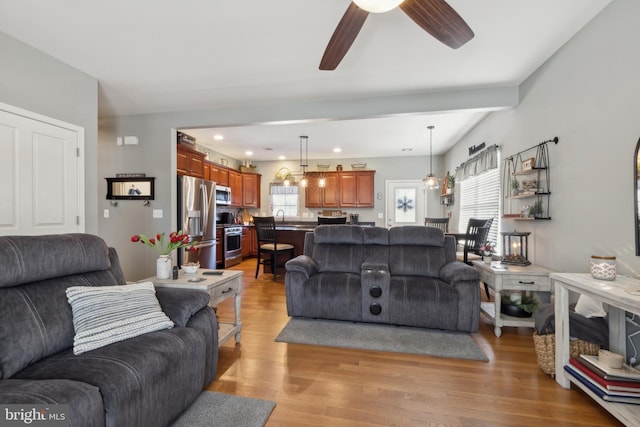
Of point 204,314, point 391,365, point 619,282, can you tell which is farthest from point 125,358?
point 619,282

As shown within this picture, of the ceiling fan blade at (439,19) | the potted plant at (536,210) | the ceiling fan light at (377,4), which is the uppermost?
the ceiling fan blade at (439,19)

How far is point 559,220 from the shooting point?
2.66m

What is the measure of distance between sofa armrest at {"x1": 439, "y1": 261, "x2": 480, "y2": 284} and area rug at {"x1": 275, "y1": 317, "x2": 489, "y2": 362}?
526 mm

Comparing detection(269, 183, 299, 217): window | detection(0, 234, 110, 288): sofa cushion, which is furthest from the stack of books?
detection(269, 183, 299, 217): window

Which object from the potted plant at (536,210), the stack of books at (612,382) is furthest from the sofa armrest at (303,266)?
the potted plant at (536,210)

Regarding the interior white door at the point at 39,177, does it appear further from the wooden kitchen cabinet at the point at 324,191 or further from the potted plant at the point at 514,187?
the wooden kitchen cabinet at the point at 324,191

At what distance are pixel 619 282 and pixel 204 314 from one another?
8.65 ft

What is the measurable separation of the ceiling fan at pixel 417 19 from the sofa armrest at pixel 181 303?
1.96 m

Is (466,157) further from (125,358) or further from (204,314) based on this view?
(125,358)

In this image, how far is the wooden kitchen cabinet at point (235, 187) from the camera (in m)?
6.86

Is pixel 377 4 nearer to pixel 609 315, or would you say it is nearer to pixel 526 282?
pixel 609 315

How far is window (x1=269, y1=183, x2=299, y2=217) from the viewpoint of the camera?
7898 millimetres

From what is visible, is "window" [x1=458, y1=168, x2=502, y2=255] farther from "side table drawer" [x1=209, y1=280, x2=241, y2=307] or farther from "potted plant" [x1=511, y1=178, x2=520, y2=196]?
"side table drawer" [x1=209, y1=280, x2=241, y2=307]

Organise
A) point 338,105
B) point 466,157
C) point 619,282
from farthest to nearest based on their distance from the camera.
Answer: point 466,157 → point 338,105 → point 619,282
